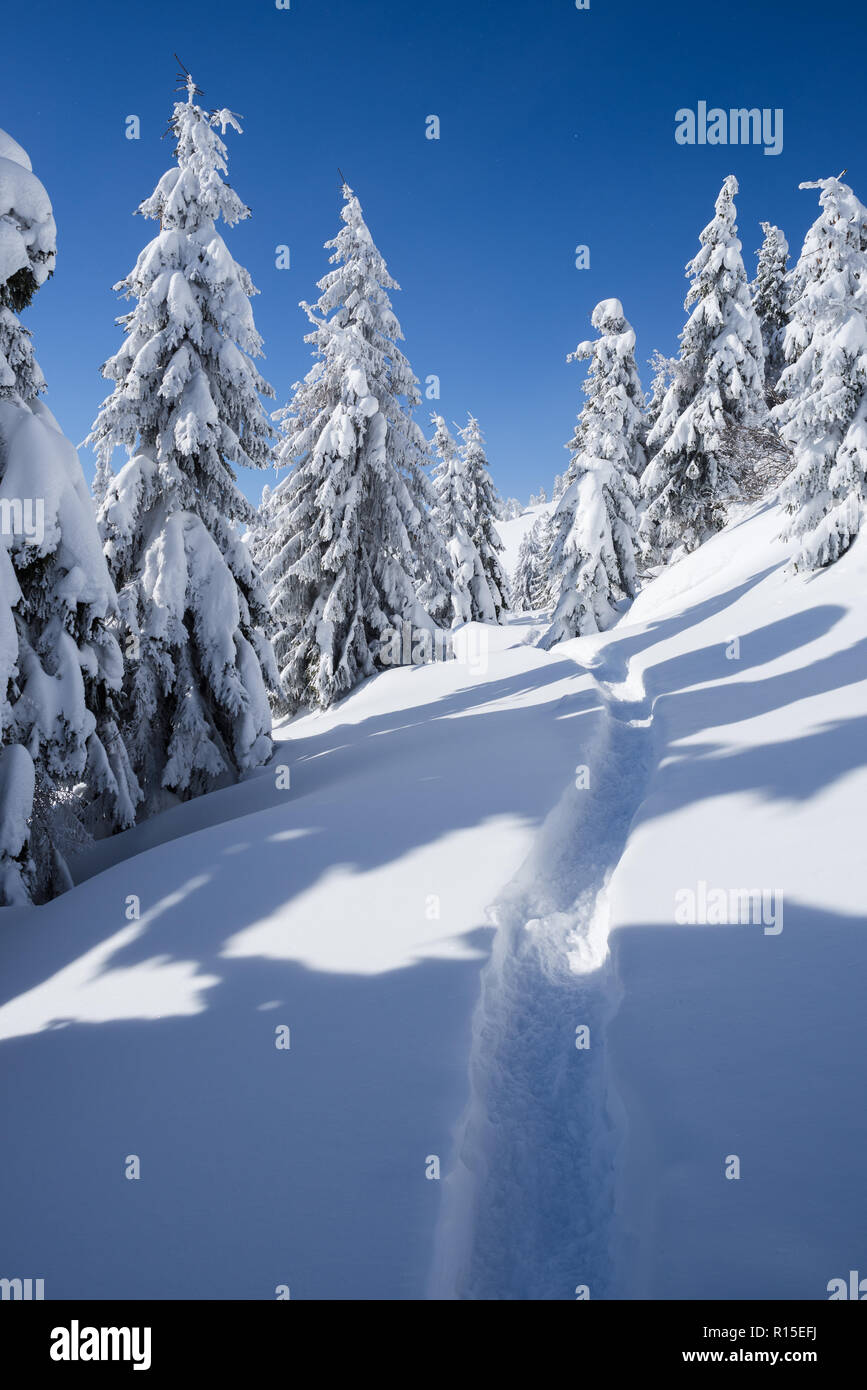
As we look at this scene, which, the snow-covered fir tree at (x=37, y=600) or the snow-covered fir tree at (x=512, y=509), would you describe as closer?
the snow-covered fir tree at (x=37, y=600)

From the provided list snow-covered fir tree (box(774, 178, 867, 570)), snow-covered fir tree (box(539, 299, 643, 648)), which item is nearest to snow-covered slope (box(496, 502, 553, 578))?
snow-covered fir tree (box(539, 299, 643, 648))

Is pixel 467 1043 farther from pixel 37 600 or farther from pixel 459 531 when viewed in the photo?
pixel 459 531

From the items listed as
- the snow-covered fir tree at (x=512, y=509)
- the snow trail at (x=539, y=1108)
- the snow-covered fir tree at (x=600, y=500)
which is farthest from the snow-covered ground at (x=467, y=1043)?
the snow-covered fir tree at (x=512, y=509)

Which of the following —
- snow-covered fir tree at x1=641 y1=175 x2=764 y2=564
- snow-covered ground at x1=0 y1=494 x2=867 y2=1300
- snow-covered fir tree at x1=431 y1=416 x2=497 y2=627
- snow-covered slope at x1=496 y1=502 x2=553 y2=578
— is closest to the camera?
snow-covered ground at x1=0 y1=494 x2=867 y2=1300

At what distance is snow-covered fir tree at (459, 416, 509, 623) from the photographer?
110 ft

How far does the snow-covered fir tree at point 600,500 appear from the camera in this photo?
78.7ft

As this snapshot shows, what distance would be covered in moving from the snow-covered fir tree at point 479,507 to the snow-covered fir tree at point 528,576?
713 inches

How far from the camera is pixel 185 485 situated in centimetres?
1184

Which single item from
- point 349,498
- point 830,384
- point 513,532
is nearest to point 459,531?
point 349,498

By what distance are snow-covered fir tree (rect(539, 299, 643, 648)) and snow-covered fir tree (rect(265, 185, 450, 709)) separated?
277 inches

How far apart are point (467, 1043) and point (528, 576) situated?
5628 cm

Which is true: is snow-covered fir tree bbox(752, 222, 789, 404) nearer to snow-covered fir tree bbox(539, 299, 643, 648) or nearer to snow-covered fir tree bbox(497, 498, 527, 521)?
snow-covered fir tree bbox(539, 299, 643, 648)

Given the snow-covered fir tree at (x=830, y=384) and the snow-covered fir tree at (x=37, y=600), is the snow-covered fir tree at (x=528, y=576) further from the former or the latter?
the snow-covered fir tree at (x=37, y=600)

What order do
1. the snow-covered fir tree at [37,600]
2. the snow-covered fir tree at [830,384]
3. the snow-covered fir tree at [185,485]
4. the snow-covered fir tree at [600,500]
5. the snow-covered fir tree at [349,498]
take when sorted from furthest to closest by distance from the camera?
the snow-covered fir tree at [600,500]
the snow-covered fir tree at [349,498]
the snow-covered fir tree at [830,384]
the snow-covered fir tree at [185,485]
the snow-covered fir tree at [37,600]
